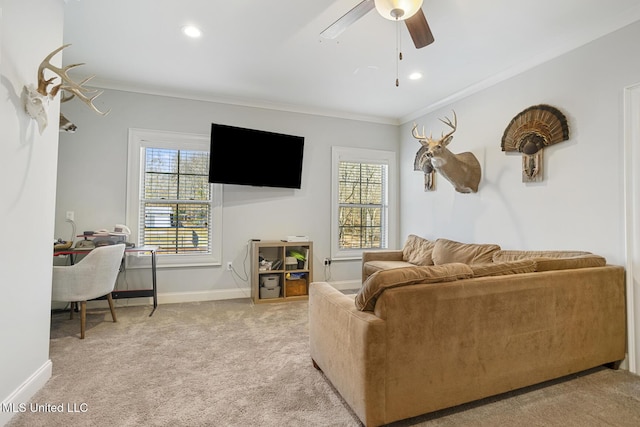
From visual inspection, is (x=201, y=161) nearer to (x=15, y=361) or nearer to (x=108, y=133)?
(x=108, y=133)

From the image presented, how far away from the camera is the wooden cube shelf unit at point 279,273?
4.03 m

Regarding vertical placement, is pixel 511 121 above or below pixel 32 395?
above

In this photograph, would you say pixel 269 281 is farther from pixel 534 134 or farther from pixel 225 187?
pixel 534 134

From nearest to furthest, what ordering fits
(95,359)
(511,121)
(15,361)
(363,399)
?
(363,399)
(15,361)
(95,359)
(511,121)

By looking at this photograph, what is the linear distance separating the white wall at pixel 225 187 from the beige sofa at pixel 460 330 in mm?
2371

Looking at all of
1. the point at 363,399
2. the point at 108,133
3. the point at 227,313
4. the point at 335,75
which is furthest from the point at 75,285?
the point at 335,75

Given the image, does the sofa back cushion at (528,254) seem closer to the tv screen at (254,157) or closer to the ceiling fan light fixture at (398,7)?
the ceiling fan light fixture at (398,7)

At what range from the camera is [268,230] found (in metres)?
4.43

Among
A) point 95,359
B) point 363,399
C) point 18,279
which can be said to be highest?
point 18,279

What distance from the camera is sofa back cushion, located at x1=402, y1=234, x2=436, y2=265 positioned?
395cm

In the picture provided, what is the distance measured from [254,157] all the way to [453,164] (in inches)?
100.0

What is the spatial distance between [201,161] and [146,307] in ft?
6.50

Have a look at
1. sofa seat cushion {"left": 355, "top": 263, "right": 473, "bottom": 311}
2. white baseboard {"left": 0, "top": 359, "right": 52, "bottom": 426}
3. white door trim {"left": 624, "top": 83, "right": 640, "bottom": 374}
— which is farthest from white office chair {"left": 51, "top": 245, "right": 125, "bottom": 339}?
white door trim {"left": 624, "top": 83, "right": 640, "bottom": 374}
